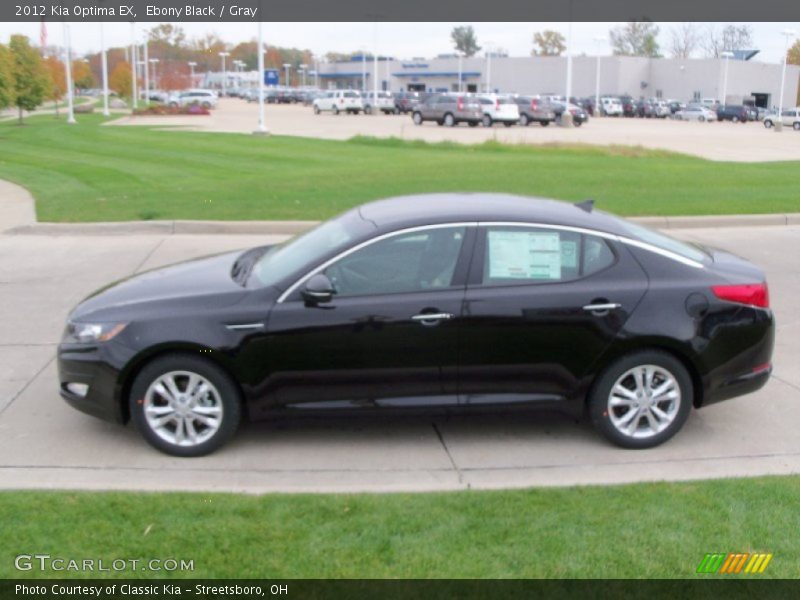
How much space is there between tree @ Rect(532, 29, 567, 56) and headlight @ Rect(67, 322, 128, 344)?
15671 centimetres

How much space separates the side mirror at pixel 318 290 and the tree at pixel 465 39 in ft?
559

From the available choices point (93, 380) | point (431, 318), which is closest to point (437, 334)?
point (431, 318)

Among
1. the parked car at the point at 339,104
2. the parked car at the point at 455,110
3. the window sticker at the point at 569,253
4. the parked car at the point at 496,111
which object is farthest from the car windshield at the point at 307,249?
the parked car at the point at 339,104

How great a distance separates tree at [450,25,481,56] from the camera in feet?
559

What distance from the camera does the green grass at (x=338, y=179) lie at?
14.3 metres

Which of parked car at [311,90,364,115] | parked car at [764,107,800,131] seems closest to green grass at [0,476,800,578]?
parked car at [764,107,800,131]

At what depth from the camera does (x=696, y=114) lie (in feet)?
234

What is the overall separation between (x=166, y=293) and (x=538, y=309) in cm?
227

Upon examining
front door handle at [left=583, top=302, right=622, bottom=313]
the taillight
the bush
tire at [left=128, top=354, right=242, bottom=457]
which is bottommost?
tire at [left=128, top=354, right=242, bottom=457]

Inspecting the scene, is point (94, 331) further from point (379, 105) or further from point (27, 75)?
point (379, 105)

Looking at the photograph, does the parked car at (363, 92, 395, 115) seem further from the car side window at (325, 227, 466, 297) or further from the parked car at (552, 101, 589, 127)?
the car side window at (325, 227, 466, 297)

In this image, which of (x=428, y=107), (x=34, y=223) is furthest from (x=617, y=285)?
(x=428, y=107)

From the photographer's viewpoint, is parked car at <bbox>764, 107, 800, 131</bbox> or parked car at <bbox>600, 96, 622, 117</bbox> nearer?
parked car at <bbox>764, 107, 800, 131</bbox>

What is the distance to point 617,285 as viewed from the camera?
18.4 feet
